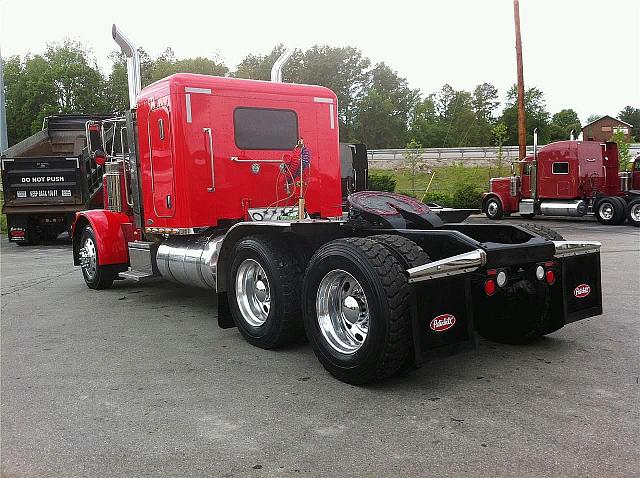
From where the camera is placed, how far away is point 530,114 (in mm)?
76625

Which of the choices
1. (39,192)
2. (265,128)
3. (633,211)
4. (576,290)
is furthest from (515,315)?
(633,211)

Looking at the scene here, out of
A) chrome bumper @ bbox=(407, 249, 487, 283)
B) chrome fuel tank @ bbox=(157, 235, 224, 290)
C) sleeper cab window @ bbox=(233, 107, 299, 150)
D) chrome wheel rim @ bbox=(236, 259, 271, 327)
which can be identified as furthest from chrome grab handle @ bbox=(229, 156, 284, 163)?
chrome bumper @ bbox=(407, 249, 487, 283)

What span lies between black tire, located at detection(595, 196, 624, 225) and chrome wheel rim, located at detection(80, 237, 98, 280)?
56.9 ft

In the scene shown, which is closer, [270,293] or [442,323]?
[442,323]

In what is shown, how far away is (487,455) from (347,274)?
5.48 ft

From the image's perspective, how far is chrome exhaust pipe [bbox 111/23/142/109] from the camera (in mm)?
8219

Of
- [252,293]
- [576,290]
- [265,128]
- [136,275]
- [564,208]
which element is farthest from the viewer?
[564,208]

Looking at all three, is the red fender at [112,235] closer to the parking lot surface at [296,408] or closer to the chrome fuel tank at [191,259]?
the chrome fuel tank at [191,259]

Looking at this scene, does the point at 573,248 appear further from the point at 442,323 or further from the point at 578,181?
the point at 578,181

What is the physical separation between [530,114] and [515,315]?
252ft

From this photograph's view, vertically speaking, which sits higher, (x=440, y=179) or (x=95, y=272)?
(x=440, y=179)

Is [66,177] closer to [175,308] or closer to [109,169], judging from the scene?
[109,169]

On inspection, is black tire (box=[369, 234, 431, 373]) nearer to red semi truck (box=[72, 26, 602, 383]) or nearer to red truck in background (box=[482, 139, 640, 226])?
red semi truck (box=[72, 26, 602, 383])

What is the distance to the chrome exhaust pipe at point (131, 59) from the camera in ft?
27.0
